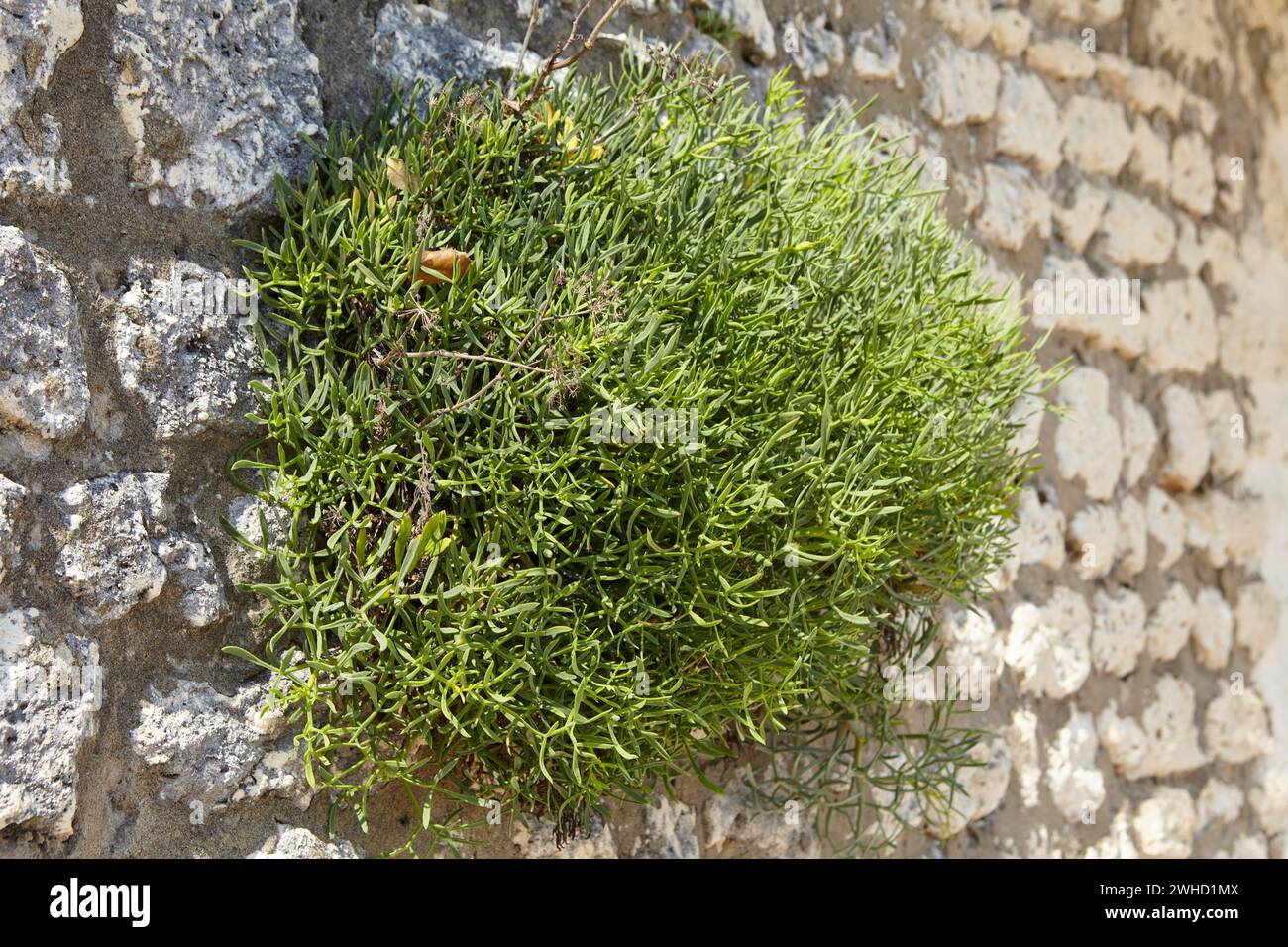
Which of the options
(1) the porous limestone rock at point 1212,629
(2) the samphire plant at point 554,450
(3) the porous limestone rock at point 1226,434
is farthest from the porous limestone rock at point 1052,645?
(2) the samphire plant at point 554,450

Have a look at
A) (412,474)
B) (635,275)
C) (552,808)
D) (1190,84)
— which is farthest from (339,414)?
(1190,84)

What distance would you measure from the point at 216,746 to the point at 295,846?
0.37ft

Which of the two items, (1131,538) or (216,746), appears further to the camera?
(1131,538)

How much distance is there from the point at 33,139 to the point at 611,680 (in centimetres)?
61

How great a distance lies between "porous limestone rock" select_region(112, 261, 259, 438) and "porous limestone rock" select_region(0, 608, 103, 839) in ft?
0.62

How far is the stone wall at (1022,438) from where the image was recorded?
896mm

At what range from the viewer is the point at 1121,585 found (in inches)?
81.1

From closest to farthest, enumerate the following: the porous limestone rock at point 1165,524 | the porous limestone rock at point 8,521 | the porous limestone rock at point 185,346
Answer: the porous limestone rock at point 8,521, the porous limestone rock at point 185,346, the porous limestone rock at point 1165,524

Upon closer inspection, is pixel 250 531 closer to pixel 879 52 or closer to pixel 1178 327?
pixel 879 52

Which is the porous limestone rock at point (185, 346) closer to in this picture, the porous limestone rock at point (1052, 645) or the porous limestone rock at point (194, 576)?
the porous limestone rock at point (194, 576)

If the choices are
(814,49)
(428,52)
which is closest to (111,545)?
(428,52)

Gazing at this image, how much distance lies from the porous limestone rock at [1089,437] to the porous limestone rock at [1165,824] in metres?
0.53

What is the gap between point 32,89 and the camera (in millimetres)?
894
